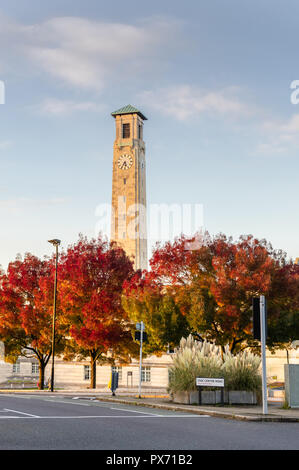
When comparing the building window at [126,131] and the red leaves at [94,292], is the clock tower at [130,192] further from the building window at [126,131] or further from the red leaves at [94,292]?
the red leaves at [94,292]

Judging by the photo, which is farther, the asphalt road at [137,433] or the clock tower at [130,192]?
the clock tower at [130,192]

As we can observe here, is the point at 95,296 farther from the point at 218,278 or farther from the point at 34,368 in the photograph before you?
the point at 34,368

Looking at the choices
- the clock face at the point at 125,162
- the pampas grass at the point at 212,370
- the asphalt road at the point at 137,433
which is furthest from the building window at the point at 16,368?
the asphalt road at the point at 137,433

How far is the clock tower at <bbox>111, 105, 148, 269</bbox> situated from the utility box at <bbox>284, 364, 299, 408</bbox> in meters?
76.1

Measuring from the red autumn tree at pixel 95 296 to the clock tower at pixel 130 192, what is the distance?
54.0 meters

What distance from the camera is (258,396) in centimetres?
2088

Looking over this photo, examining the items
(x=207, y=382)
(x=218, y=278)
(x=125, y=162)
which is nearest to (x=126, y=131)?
(x=125, y=162)

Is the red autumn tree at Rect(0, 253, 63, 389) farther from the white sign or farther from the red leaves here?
the white sign

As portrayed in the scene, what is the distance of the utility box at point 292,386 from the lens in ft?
62.2

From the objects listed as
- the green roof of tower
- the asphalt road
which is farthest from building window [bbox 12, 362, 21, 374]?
the green roof of tower

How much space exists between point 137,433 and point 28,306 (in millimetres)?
31168

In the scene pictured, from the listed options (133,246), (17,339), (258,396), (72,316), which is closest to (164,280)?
(72,316)
